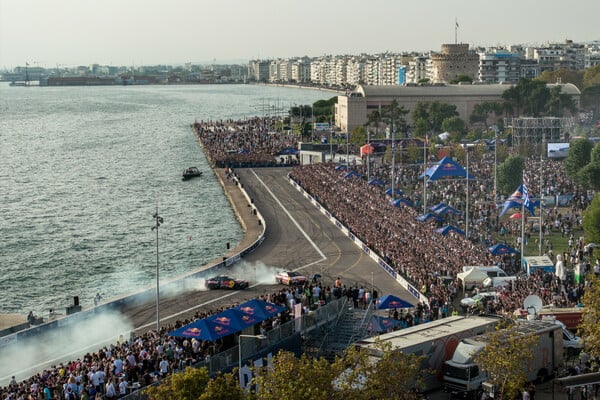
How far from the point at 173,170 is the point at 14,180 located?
1410 cm

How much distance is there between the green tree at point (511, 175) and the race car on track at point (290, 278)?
23.0 m

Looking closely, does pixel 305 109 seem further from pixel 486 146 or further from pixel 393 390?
pixel 393 390

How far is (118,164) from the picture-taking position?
9588 cm

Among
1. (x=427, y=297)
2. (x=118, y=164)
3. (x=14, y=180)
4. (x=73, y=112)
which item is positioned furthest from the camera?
(x=73, y=112)

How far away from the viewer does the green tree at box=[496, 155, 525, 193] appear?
5300cm

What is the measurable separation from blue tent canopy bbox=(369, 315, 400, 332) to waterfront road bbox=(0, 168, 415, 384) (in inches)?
240

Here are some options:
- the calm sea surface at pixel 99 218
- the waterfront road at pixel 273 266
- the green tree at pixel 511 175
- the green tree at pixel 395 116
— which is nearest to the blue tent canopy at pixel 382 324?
the waterfront road at pixel 273 266

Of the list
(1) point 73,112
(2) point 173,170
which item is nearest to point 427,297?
(2) point 173,170

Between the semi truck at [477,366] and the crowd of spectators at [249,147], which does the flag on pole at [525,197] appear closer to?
the semi truck at [477,366]

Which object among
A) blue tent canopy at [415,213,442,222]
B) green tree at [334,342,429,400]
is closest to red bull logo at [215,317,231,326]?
green tree at [334,342,429,400]

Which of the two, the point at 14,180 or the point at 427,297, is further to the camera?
the point at 14,180

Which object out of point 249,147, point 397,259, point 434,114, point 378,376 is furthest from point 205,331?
point 434,114

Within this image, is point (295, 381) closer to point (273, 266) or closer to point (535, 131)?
point (273, 266)

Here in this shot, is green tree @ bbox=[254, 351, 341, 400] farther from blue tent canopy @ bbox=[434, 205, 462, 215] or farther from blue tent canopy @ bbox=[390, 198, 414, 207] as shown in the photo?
blue tent canopy @ bbox=[390, 198, 414, 207]
